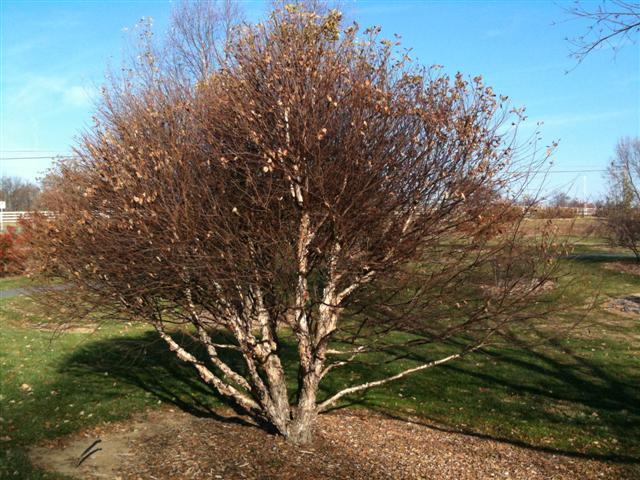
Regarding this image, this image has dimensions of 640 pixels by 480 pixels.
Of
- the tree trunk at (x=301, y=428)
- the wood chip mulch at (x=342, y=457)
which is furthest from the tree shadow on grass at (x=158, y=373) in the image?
the tree trunk at (x=301, y=428)

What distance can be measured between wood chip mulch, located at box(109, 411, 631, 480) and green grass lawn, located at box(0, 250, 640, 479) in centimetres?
44

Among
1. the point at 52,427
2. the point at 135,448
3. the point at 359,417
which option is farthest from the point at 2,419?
the point at 359,417

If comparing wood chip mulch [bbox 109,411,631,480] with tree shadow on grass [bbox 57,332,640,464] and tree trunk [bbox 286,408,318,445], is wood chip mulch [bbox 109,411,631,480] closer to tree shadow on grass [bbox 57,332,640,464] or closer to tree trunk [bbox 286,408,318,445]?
tree trunk [bbox 286,408,318,445]

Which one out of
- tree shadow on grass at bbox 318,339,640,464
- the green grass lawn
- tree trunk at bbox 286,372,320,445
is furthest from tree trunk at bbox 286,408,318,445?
tree shadow on grass at bbox 318,339,640,464

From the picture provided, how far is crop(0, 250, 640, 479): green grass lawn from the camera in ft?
21.6

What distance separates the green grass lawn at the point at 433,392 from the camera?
6.57 meters

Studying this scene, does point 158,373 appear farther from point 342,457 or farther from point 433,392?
point 342,457

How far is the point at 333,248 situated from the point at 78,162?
3118 mm

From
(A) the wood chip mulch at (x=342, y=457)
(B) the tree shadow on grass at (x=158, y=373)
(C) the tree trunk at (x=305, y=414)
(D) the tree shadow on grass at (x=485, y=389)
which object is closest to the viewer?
(A) the wood chip mulch at (x=342, y=457)

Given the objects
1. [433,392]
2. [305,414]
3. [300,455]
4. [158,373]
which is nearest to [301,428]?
[305,414]

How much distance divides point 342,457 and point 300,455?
1.33 ft

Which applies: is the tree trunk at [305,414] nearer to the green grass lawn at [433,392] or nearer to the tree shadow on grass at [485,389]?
the tree shadow on grass at [485,389]

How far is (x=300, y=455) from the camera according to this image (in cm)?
555

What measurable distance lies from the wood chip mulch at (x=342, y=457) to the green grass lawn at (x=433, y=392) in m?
0.44
